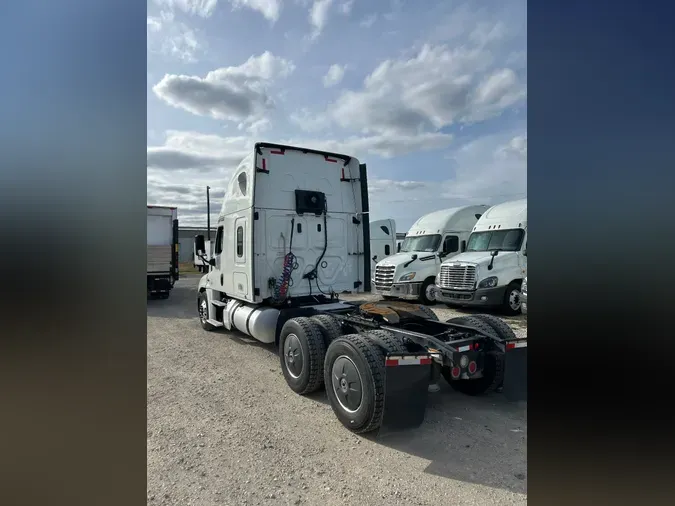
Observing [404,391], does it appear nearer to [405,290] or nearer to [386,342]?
[386,342]

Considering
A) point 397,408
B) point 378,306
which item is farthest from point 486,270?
point 397,408

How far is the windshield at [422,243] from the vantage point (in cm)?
1431

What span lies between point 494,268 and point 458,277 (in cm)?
101

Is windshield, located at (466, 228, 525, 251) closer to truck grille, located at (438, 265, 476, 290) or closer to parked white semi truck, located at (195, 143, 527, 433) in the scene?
truck grille, located at (438, 265, 476, 290)

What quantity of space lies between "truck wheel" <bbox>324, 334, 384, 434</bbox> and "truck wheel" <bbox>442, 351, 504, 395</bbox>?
3.90 feet

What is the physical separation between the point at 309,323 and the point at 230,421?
5.16 ft

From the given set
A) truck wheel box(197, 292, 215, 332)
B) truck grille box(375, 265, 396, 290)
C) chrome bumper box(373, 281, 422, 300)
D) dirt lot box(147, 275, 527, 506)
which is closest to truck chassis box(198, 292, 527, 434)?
dirt lot box(147, 275, 527, 506)

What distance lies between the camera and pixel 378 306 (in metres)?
5.92

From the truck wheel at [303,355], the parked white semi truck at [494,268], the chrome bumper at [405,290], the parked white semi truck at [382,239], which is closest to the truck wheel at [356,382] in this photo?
the truck wheel at [303,355]

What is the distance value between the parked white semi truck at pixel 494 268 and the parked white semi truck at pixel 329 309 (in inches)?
175

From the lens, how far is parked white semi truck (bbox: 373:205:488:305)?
43.9ft

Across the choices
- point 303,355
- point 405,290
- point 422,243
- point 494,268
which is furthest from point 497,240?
point 303,355

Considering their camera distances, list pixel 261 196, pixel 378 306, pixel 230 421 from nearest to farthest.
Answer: pixel 230 421
pixel 378 306
pixel 261 196
